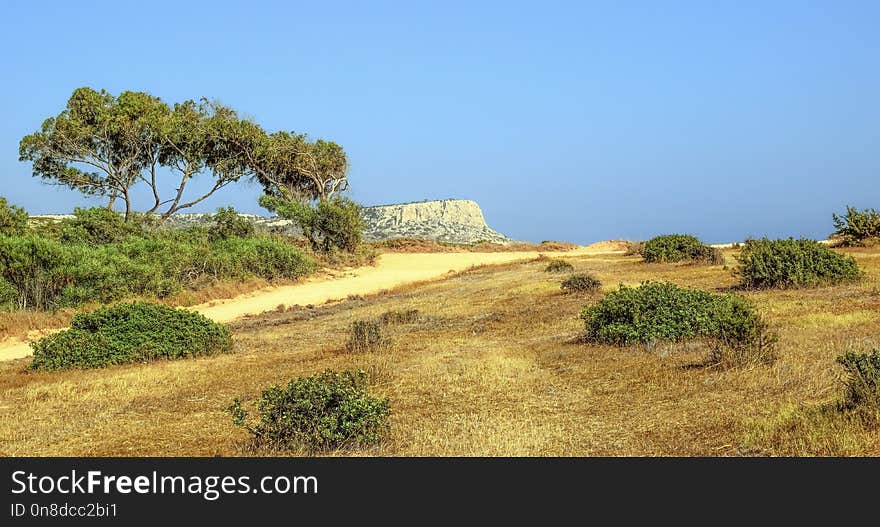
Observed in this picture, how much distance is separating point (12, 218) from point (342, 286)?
1460cm

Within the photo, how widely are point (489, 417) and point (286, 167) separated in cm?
4795

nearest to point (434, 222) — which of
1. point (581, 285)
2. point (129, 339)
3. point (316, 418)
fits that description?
point (581, 285)

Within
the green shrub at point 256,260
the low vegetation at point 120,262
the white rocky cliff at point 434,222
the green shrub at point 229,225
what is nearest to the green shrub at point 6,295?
the low vegetation at point 120,262

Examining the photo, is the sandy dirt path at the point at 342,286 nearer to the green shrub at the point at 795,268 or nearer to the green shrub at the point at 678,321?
the green shrub at the point at 678,321

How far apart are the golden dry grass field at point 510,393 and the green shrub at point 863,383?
0.34 metres

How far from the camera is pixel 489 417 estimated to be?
9312 millimetres

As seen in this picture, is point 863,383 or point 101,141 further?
point 101,141

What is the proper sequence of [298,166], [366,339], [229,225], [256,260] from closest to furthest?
[366,339]
[256,260]
[229,225]
[298,166]

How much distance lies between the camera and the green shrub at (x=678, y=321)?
11777 mm

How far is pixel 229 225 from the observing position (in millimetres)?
42781

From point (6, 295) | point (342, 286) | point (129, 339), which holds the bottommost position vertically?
point (129, 339)

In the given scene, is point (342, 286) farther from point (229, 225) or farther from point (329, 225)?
point (329, 225)

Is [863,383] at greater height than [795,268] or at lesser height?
lesser

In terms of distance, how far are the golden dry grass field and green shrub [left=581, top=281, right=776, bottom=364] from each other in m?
0.41
